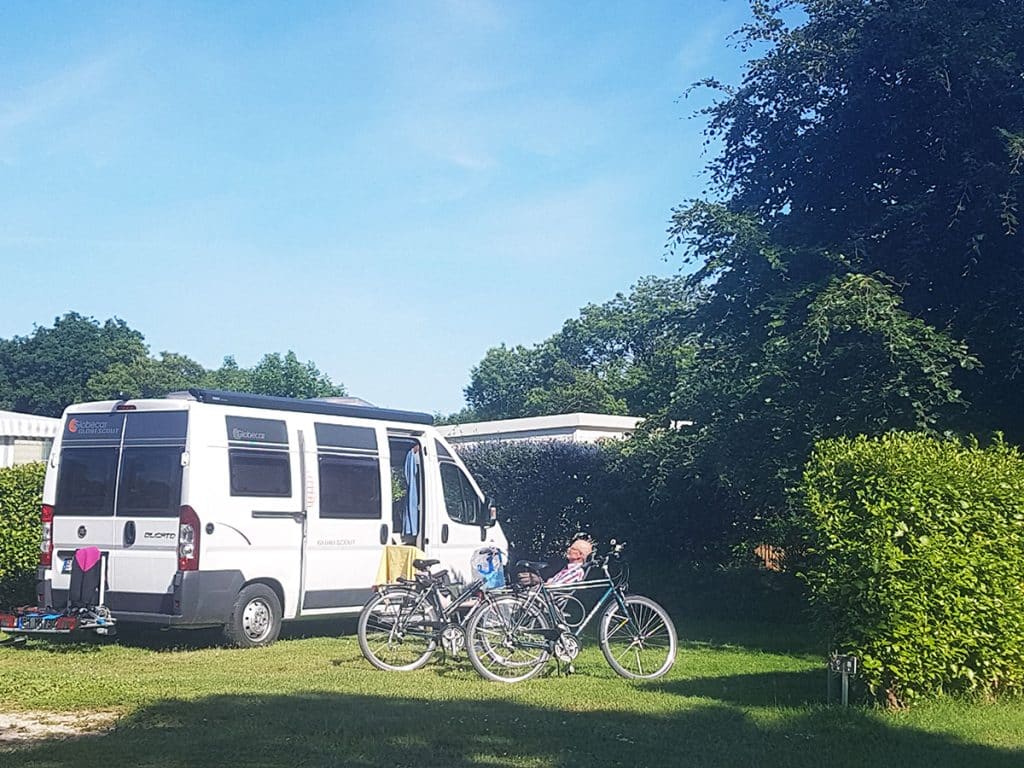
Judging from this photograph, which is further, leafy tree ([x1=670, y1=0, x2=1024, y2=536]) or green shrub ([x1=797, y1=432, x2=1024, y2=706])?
leafy tree ([x1=670, y1=0, x2=1024, y2=536])

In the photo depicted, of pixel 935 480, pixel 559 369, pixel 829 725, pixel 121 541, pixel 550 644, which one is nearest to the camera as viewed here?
pixel 829 725

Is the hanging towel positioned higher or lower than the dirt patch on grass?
higher

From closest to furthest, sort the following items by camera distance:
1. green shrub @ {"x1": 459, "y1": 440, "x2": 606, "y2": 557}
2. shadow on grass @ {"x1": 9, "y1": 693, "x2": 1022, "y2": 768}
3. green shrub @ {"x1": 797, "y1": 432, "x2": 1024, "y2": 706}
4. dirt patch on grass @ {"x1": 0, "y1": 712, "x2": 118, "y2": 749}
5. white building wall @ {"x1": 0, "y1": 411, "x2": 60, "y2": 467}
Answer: shadow on grass @ {"x1": 9, "y1": 693, "x2": 1022, "y2": 768} < dirt patch on grass @ {"x1": 0, "y1": 712, "x2": 118, "y2": 749} < green shrub @ {"x1": 797, "y1": 432, "x2": 1024, "y2": 706} < green shrub @ {"x1": 459, "y1": 440, "x2": 606, "y2": 557} < white building wall @ {"x1": 0, "y1": 411, "x2": 60, "y2": 467}

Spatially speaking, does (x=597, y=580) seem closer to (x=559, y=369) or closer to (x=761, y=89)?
(x=761, y=89)

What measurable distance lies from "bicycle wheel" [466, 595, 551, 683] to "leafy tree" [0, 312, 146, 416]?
53.4 m

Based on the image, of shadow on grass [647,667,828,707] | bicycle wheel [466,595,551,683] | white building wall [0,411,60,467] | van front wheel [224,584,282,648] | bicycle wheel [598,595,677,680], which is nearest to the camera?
shadow on grass [647,667,828,707]

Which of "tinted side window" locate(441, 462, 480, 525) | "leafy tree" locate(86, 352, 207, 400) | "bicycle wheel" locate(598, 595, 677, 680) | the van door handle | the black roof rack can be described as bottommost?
"bicycle wheel" locate(598, 595, 677, 680)

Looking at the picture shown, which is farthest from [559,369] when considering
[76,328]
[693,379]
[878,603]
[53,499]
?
[878,603]

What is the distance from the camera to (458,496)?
1433 cm

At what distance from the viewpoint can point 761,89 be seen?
15547 mm

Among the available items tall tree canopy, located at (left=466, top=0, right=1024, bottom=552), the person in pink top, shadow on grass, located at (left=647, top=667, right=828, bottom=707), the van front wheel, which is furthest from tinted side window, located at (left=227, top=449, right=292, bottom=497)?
tall tree canopy, located at (left=466, top=0, right=1024, bottom=552)

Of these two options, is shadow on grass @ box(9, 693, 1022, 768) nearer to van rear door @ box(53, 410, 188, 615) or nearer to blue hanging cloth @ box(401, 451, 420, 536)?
van rear door @ box(53, 410, 188, 615)

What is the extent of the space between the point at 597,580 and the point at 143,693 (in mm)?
4156

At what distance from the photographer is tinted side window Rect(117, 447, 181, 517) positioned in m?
11.5
